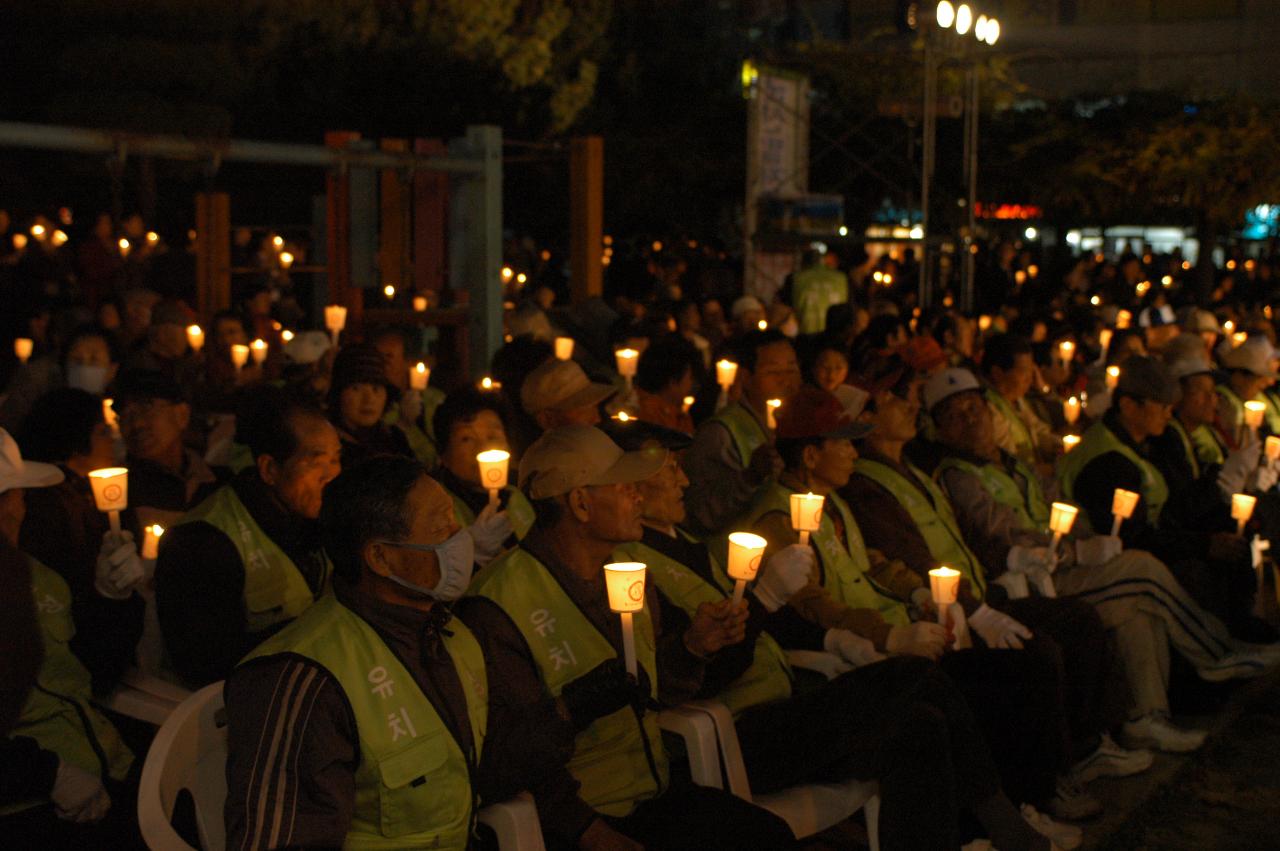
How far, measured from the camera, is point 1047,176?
21828mm

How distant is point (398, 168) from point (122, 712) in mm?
5035

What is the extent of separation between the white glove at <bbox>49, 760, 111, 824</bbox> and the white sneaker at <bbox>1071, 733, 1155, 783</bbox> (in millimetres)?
3849

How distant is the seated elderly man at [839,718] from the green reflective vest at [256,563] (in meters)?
1.00

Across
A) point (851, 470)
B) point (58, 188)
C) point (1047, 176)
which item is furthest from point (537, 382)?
point (58, 188)

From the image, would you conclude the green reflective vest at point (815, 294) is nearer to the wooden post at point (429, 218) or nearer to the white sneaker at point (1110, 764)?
the wooden post at point (429, 218)

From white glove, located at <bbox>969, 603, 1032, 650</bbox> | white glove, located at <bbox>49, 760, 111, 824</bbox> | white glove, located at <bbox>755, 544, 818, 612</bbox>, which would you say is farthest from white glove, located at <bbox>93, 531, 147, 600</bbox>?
white glove, located at <bbox>969, 603, 1032, 650</bbox>

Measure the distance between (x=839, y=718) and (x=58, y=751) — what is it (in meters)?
2.17

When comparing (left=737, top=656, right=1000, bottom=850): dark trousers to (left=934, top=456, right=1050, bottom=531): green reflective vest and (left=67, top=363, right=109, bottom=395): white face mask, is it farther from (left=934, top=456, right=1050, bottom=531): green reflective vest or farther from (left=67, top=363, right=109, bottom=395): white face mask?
(left=67, top=363, right=109, bottom=395): white face mask

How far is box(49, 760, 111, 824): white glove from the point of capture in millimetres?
4012

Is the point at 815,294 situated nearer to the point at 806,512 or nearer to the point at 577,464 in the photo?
the point at 806,512

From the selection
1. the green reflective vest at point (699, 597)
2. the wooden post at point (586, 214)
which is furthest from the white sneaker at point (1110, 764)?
the wooden post at point (586, 214)

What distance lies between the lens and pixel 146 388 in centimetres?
611

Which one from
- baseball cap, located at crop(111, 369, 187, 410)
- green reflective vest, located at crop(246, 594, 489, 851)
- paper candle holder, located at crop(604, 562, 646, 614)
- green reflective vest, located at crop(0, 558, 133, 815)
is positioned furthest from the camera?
baseball cap, located at crop(111, 369, 187, 410)

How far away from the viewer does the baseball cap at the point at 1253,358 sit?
1014 centimetres
